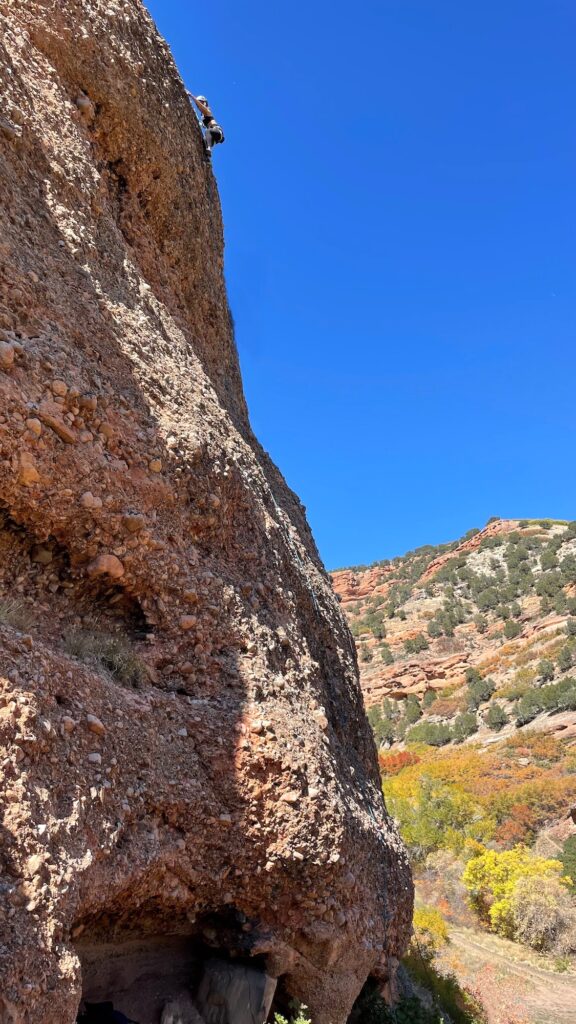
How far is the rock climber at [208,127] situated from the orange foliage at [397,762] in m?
29.8

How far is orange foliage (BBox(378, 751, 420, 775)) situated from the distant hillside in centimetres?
272

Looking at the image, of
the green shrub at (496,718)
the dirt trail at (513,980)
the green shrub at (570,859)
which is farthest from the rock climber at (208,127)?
the green shrub at (496,718)

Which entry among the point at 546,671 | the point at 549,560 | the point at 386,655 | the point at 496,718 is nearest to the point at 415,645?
the point at 386,655

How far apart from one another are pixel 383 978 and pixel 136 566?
5.72 metres

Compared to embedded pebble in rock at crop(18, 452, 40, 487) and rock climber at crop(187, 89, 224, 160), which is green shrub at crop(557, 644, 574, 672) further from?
embedded pebble in rock at crop(18, 452, 40, 487)

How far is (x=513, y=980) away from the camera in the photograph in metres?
13.3

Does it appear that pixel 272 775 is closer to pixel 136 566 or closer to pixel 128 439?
pixel 136 566

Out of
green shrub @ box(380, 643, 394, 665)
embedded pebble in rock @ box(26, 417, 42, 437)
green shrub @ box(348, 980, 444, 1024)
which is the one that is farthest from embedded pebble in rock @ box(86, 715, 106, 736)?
green shrub @ box(380, 643, 394, 665)

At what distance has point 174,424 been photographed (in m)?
5.96

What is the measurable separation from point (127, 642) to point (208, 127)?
8.49 metres

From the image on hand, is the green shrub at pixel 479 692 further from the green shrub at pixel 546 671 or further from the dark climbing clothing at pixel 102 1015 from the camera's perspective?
the dark climbing clothing at pixel 102 1015

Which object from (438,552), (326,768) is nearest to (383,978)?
(326,768)

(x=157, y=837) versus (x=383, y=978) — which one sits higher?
(x=157, y=837)

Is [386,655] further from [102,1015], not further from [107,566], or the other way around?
[107,566]
